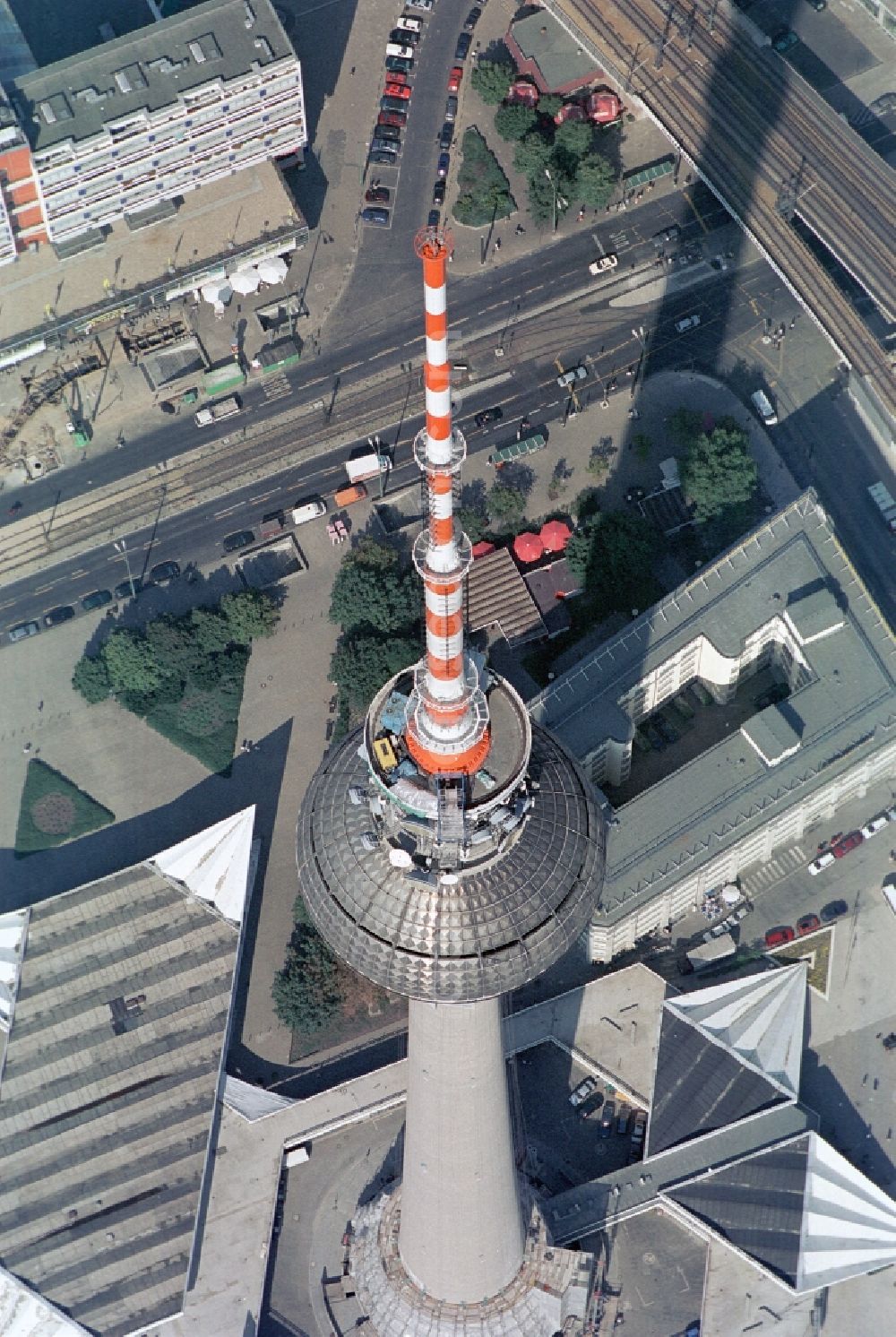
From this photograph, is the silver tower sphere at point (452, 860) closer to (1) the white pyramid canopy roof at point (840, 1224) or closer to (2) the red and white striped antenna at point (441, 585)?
(2) the red and white striped antenna at point (441, 585)

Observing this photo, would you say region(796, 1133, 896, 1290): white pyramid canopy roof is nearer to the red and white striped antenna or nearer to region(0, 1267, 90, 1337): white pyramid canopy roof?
region(0, 1267, 90, 1337): white pyramid canopy roof

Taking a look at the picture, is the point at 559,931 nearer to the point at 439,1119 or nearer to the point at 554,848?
the point at 554,848

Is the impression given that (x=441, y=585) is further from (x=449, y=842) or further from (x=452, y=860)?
(x=452, y=860)

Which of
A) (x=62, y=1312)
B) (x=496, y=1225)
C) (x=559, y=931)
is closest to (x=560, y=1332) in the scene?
(x=496, y=1225)

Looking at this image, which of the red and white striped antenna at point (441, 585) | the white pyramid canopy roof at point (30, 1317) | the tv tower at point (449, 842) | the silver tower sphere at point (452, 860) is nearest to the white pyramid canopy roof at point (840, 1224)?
the tv tower at point (449, 842)

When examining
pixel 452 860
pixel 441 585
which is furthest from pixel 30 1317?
pixel 441 585

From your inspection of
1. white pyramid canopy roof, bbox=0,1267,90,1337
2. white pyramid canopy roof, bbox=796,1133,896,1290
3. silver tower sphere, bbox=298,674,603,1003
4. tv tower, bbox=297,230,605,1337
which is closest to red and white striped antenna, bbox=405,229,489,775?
tv tower, bbox=297,230,605,1337
